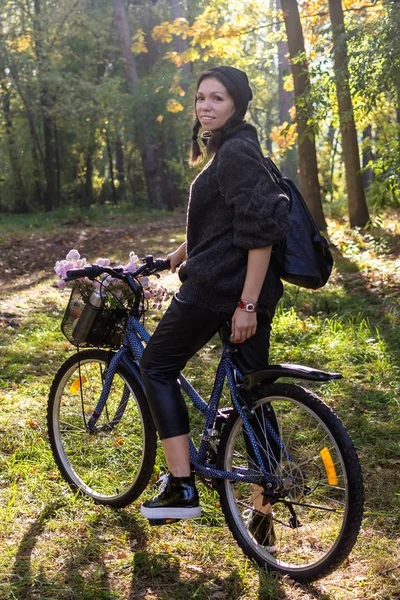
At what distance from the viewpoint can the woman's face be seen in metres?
2.86

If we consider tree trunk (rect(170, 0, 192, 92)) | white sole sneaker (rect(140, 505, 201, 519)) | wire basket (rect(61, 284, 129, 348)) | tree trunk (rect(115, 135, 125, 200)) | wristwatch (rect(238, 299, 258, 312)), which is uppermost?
tree trunk (rect(170, 0, 192, 92))

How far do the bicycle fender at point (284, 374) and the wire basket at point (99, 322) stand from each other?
86cm

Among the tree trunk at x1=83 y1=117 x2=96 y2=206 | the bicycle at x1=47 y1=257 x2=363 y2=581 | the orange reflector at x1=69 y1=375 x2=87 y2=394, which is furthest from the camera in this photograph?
the tree trunk at x1=83 y1=117 x2=96 y2=206

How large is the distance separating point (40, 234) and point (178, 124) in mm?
7640

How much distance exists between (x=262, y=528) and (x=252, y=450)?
0.38 metres

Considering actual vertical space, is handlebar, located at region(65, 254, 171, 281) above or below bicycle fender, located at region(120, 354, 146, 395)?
above

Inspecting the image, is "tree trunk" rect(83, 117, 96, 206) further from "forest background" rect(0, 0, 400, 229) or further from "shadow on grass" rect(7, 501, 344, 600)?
"shadow on grass" rect(7, 501, 344, 600)

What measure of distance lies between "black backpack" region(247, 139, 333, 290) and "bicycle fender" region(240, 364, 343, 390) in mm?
330

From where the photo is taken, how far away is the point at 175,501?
3086mm

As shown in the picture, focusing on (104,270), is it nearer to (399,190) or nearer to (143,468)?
(143,468)

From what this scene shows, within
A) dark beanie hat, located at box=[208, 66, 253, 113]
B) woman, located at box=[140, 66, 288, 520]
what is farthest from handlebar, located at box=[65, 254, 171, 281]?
dark beanie hat, located at box=[208, 66, 253, 113]

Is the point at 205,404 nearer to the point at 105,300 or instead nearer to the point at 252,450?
the point at 252,450

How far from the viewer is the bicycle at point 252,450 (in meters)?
2.79

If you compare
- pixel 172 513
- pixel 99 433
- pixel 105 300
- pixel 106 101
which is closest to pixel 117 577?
pixel 172 513
